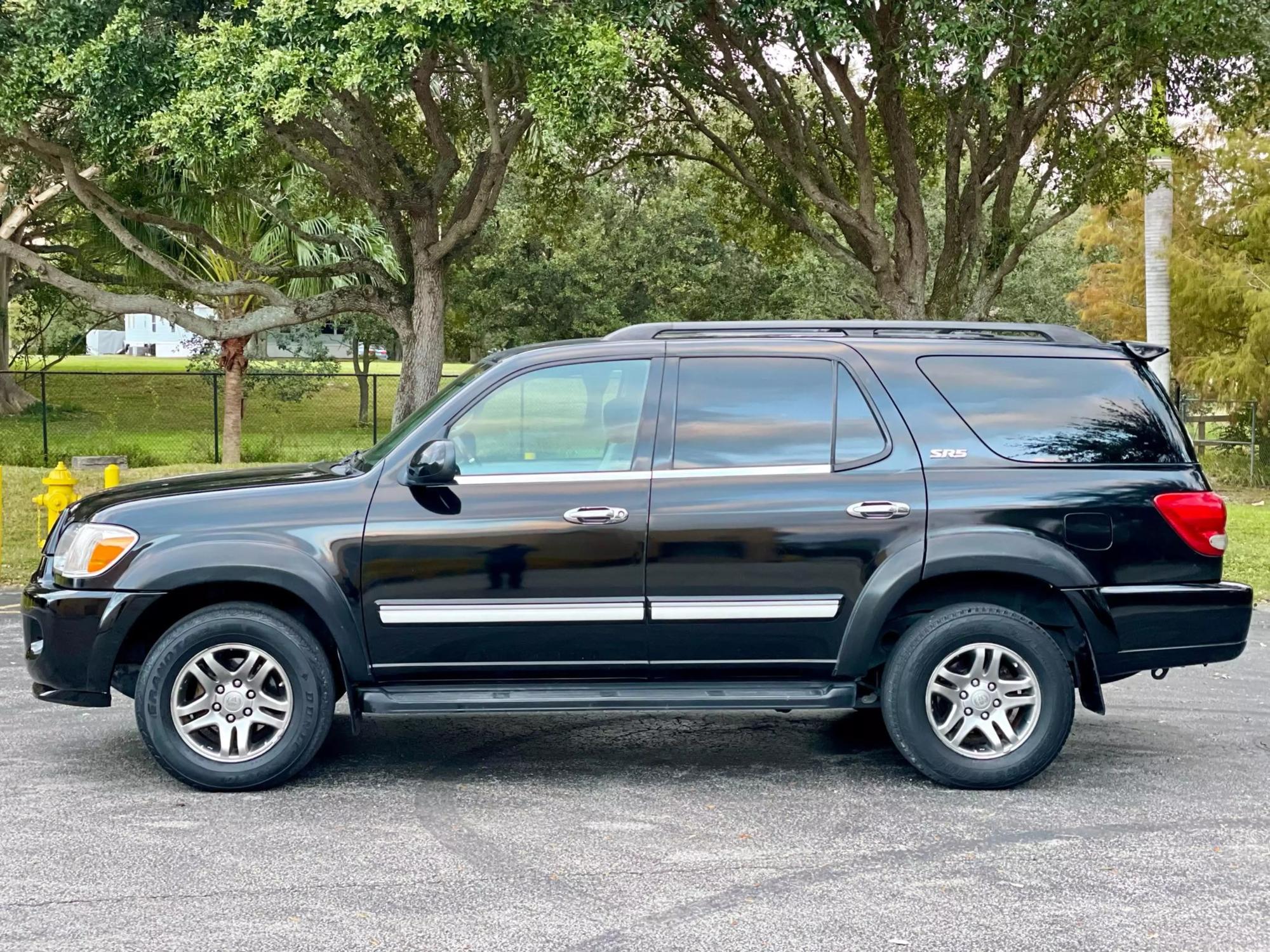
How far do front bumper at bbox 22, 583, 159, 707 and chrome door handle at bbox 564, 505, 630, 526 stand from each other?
1731mm

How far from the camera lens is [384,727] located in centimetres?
722

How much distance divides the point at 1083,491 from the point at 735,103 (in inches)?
571

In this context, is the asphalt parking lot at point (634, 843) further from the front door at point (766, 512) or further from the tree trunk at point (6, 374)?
the tree trunk at point (6, 374)

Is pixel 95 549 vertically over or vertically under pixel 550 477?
under

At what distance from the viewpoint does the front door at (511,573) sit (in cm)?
587

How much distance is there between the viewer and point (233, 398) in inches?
973

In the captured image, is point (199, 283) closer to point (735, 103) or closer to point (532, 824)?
point (735, 103)

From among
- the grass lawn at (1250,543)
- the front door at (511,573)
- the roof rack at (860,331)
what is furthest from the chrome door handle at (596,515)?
the grass lawn at (1250,543)

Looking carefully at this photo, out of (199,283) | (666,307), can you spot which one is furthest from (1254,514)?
(666,307)

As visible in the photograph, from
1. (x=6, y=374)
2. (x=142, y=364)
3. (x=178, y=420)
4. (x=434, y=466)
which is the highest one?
(x=142, y=364)

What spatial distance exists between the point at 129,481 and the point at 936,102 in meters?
12.7

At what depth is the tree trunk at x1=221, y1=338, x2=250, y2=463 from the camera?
24344 millimetres

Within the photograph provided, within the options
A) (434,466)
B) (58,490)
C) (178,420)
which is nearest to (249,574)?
(434,466)

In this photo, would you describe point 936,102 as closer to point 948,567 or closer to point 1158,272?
point 1158,272
